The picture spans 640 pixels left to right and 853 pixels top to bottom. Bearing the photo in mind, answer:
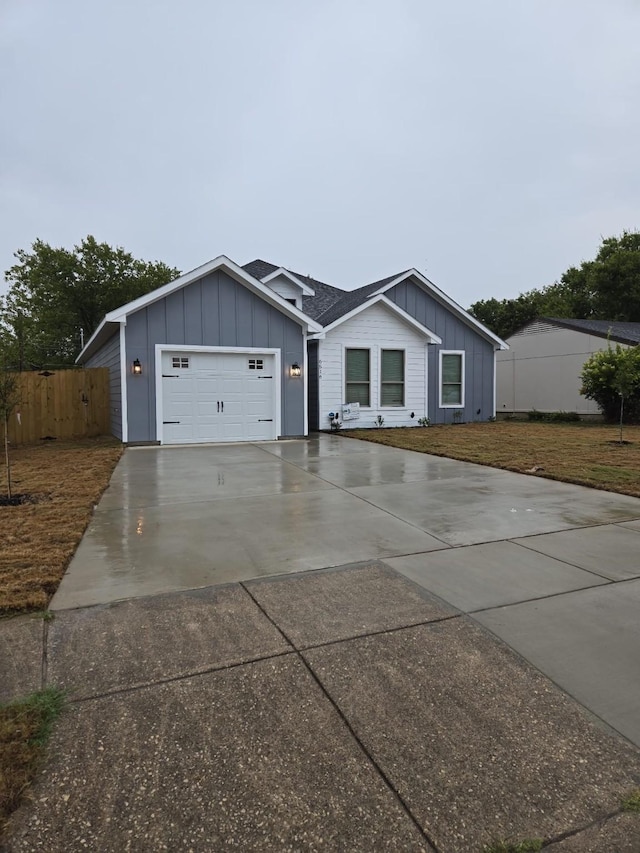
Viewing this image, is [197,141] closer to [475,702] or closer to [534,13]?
[534,13]

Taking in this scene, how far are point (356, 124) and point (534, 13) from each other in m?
7.42

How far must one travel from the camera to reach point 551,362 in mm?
20547

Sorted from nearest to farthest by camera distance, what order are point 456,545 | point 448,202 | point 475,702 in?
point 475,702
point 456,545
point 448,202

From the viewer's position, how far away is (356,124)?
57.1 feet

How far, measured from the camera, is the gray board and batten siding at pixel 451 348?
1662cm

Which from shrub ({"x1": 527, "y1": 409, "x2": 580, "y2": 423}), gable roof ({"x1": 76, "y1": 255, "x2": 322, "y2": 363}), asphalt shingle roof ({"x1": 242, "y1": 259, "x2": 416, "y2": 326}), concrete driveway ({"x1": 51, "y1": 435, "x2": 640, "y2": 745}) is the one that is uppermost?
asphalt shingle roof ({"x1": 242, "y1": 259, "x2": 416, "y2": 326})

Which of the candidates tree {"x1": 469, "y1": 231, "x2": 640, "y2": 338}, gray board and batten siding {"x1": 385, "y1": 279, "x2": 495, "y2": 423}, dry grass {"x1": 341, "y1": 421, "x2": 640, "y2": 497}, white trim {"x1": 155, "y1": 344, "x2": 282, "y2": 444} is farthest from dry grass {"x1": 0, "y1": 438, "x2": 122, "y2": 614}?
tree {"x1": 469, "y1": 231, "x2": 640, "y2": 338}

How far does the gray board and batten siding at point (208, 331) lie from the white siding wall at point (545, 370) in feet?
40.3

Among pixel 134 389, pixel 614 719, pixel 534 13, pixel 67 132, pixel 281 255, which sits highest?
pixel 281 255

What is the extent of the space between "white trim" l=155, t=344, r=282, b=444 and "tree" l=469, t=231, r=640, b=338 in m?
22.5

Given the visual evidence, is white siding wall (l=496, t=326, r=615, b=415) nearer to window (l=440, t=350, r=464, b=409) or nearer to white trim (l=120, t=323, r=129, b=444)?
window (l=440, t=350, r=464, b=409)

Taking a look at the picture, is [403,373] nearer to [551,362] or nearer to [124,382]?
[551,362]

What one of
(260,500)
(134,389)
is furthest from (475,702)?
(134,389)

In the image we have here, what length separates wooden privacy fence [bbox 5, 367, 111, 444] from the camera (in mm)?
12906
